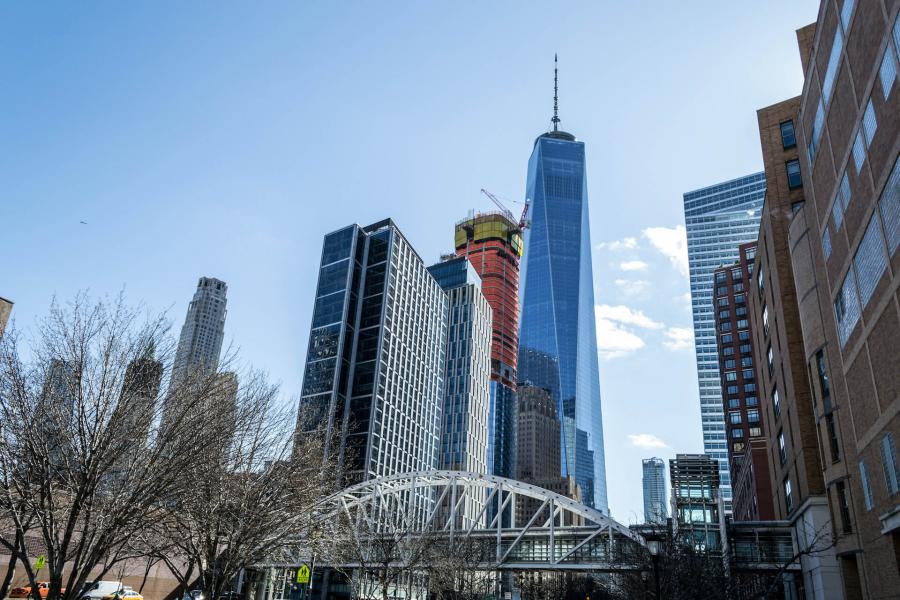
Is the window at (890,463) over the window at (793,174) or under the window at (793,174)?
under

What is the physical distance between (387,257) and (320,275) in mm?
15903

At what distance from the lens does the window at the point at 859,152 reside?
30453 mm

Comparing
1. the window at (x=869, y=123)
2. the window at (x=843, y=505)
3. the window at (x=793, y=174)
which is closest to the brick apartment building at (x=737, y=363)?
the window at (x=793, y=174)

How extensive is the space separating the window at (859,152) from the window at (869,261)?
3.08 meters

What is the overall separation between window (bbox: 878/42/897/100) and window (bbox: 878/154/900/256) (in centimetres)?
109

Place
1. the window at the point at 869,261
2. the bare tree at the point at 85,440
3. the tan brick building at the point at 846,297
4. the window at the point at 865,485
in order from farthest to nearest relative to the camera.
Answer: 1. the window at the point at 865,485
2. the window at the point at 869,261
3. the tan brick building at the point at 846,297
4. the bare tree at the point at 85,440

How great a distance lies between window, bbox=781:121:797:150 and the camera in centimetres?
5378

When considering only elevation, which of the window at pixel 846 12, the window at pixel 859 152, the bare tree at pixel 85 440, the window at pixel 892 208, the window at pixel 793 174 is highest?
the window at pixel 793 174

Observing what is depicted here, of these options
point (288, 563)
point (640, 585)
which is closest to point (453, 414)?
point (288, 563)

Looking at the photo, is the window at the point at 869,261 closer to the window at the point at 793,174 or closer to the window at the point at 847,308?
the window at the point at 847,308

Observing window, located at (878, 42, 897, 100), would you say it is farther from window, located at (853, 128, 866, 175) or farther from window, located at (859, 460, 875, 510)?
window, located at (859, 460, 875, 510)

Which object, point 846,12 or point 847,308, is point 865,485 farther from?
point 846,12

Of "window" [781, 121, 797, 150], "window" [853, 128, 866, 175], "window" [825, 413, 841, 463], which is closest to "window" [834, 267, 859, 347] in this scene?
"window" [853, 128, 866, 175]

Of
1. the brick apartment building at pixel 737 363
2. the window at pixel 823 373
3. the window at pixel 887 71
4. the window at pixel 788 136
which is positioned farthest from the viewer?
the brick apartment building at pixel 737 363
